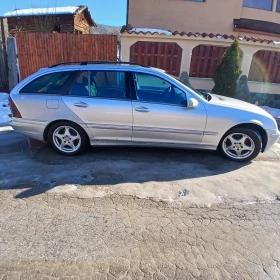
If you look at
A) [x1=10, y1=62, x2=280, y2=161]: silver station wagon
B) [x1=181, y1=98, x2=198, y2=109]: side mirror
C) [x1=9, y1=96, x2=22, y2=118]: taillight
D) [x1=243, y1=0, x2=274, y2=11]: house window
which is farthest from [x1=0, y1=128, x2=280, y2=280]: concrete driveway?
[x1=243, y1=0, x2=274, y2=11]: house window

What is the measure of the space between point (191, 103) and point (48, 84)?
2.46m

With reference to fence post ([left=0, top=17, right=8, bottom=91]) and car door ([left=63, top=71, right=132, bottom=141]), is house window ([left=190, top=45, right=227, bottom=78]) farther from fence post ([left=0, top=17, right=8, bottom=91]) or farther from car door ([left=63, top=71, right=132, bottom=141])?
fence post ([left=0, top=17, right=8, bottom=91])

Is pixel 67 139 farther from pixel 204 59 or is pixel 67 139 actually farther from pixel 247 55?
pixel 247 55

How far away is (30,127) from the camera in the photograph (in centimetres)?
433

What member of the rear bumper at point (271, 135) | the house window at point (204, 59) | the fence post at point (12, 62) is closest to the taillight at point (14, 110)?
the rear bumper at point (271, 135)

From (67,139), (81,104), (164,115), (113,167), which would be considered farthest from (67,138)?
(164,115)

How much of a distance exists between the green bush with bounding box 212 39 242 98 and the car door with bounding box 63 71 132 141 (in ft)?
18.1

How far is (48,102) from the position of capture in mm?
4180

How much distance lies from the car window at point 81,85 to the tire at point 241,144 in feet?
8.25

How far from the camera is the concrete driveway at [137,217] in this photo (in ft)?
7.24

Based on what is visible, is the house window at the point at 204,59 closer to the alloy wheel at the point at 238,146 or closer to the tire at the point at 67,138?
the alloy wheel at the point at 238,146

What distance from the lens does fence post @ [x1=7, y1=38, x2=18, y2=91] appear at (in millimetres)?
8773

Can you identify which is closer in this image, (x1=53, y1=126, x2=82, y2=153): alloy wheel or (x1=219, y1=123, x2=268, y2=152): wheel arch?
(x1=219, y1=123, x2=268, y2=152): wheel arch

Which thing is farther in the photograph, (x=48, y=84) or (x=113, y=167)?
(x=48, y=84)
